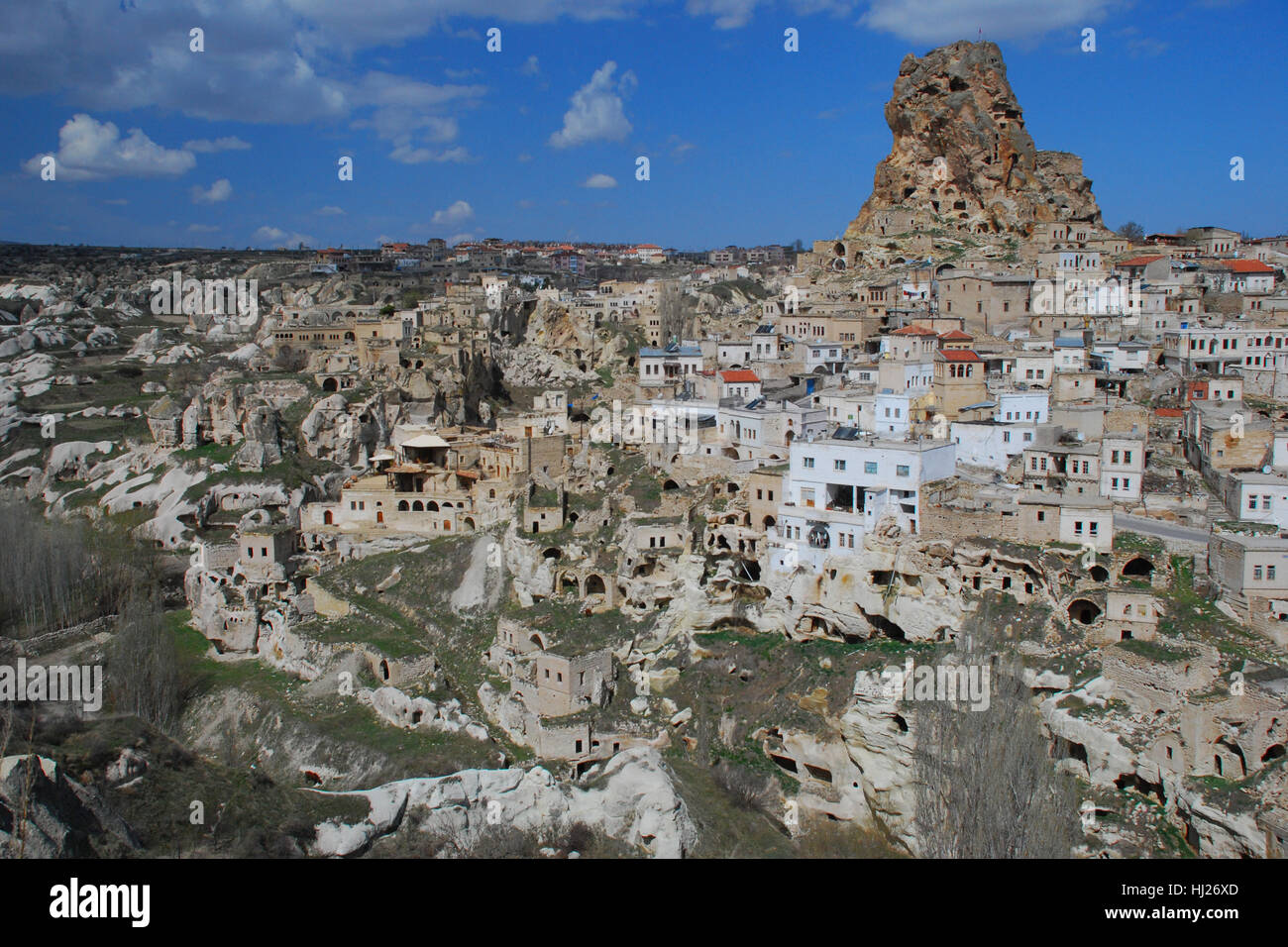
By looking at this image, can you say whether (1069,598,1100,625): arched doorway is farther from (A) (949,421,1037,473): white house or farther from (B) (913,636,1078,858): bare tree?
(A) (949,421,1037,473): white house

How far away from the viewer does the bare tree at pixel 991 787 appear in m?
16.4

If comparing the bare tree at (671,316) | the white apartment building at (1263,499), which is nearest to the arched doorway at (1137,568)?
the white apartment building at (1263,499)

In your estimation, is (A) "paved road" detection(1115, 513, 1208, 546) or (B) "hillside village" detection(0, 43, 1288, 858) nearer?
(B) "hillside village" detection(0, 43, 1288, 858)

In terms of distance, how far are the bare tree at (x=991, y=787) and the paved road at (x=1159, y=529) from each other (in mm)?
6842

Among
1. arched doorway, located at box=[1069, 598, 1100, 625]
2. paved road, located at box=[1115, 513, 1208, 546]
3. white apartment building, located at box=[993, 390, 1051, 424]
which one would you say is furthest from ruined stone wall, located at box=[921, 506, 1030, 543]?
white apartment building, located at box=[993, 390, 1051, 424]

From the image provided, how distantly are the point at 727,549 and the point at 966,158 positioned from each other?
40.6 m

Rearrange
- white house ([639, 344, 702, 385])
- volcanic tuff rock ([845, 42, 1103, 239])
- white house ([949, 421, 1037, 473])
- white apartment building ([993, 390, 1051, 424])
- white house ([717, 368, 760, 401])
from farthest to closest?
volcanic tuff rock ([845, 42, 1103, 239]), white house ([639, 344, 702, 385]), white house ([717, 368, 760, 401]), white apartment building ([993, 390, 1051, 424]), white house ([949, 421, 1037, 473])

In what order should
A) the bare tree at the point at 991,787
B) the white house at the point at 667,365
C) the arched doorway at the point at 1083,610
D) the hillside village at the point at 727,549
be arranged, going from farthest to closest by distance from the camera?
the white house at the point at 667,365, the arched doorway at the point at 1083,610, the hillside village at the point at 727,549, the bare tree at the point at 991,787

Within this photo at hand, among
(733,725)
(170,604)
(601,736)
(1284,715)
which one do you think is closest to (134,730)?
(601,736)

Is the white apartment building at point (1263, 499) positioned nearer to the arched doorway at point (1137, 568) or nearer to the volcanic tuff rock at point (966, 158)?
the arched doorway at point (1137, 568)

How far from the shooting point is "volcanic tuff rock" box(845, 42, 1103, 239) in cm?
5819

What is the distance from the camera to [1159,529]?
2322 cm

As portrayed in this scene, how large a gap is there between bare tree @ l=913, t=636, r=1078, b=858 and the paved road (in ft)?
22.4

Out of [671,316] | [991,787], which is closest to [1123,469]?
[991,787]
